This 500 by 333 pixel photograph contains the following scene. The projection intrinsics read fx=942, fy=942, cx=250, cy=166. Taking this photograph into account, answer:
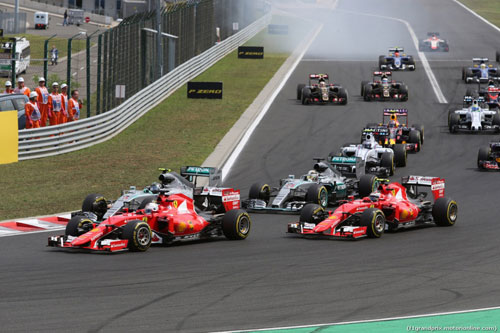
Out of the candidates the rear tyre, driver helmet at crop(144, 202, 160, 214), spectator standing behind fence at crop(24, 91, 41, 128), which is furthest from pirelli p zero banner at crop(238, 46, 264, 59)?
driver helmet at crop(144, 202, 160, 214)

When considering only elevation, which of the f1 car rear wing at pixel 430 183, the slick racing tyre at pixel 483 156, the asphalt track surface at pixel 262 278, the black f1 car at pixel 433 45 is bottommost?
the asphalt track surface at pixel 262 278

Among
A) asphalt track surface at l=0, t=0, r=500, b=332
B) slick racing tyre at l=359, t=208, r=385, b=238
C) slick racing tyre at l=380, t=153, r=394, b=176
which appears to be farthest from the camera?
slick racing tyre at l=380, t=153, r=394, b=176

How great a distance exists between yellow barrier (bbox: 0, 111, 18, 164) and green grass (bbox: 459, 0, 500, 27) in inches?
2608

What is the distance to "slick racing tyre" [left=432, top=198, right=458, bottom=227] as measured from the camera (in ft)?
63.3

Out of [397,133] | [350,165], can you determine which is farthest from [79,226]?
[397,133]

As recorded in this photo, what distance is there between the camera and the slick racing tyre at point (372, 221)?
17.7 m

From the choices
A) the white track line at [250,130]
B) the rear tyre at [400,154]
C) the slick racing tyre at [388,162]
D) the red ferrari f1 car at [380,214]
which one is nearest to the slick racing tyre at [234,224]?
the red ferrari f1 car at [380,214]

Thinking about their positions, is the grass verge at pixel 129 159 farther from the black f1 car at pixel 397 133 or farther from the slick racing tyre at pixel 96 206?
the black f1 car at pixel 397 133

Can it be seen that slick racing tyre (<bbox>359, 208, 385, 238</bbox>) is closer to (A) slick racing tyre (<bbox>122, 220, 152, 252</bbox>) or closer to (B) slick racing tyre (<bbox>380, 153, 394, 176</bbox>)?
(A) slick racing tyre (<bbox>122, 220, 152, 252</bbox>)

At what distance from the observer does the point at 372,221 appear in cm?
1764

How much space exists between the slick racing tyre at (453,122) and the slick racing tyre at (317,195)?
14.5 metres

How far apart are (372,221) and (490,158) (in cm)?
1105

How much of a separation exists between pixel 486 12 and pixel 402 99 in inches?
2405

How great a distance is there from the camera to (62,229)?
750 inches
